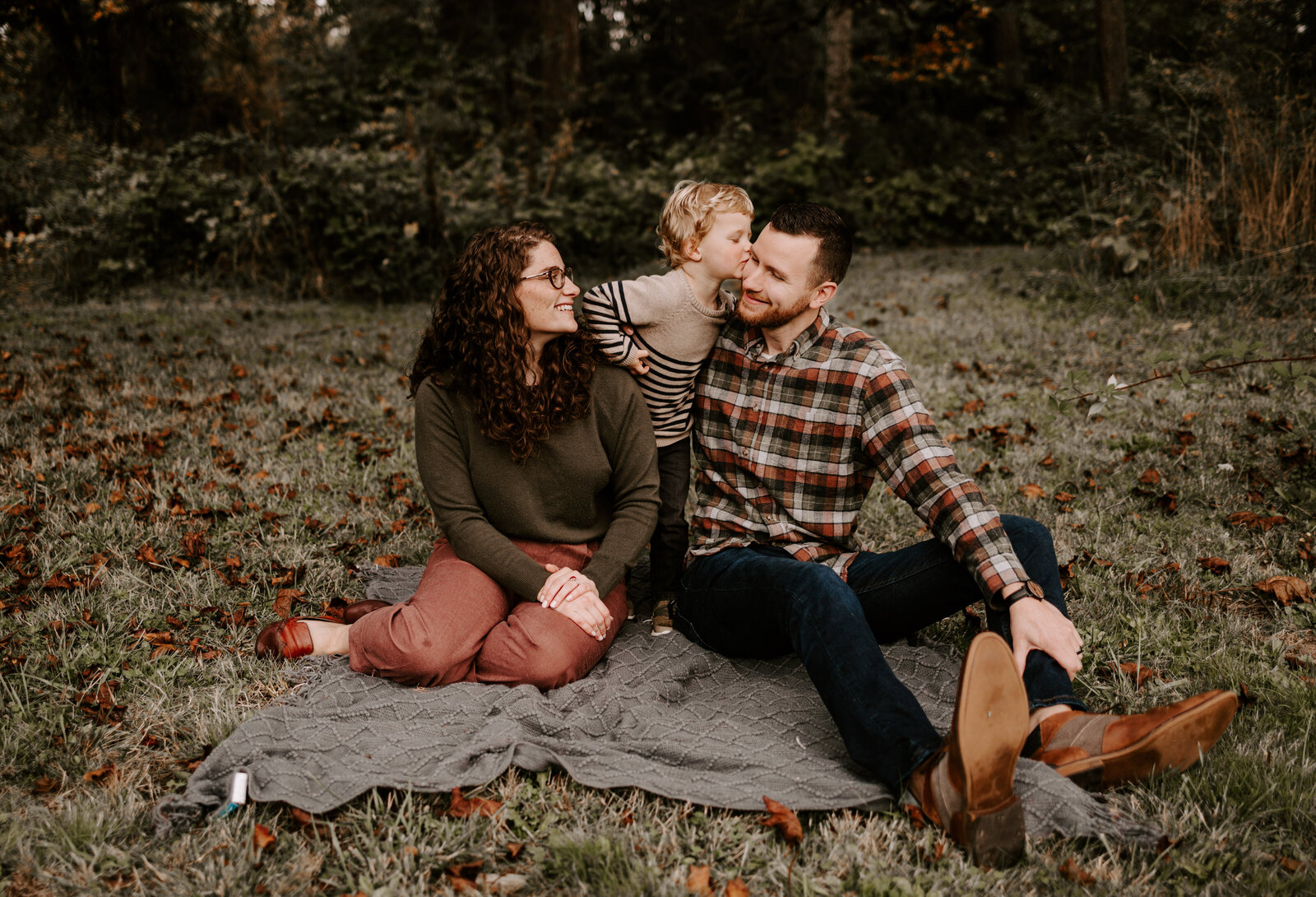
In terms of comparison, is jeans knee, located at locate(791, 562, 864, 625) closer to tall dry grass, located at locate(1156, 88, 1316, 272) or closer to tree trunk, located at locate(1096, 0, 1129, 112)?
tall dry grass, located at locate(1156, 88, 1316, 272)

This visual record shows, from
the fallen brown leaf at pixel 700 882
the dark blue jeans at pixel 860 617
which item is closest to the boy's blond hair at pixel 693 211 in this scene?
the dark blue jeans at pixel 860 617

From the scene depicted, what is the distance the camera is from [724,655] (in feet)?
8.94

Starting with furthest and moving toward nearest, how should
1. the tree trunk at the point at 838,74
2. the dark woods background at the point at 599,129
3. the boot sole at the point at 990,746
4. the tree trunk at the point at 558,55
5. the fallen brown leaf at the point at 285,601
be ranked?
1. the tree trunk at the point at 838,74
2. the tree trunk at the point at 558,55
3. the dark woods background at the point at 599,129
4. the fallen brown leaf at the point at 285,601
5. the boot sole at the point at 990,746

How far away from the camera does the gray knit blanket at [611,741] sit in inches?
76.1

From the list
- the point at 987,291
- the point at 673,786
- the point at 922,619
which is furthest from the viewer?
the point at 987,291

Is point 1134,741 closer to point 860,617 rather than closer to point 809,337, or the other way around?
point 860,617

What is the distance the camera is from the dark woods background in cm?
720

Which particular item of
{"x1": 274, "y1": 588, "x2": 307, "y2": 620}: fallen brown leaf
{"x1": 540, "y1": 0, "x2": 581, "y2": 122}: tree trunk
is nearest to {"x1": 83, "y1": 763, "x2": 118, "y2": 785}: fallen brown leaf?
{"x1": 274, "y1": 588, "x2": 307, "y2": 620}: fallen brown leaf

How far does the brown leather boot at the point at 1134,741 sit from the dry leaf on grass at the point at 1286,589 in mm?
1200

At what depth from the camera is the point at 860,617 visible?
6.85 feet

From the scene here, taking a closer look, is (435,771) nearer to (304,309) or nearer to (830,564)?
(830,564)

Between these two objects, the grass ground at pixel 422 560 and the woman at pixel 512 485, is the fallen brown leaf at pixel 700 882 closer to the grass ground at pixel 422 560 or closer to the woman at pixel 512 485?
the grass ground at pixel 422 560

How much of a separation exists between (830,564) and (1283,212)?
6.00 m

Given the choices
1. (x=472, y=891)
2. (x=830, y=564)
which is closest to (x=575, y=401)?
(x=830, y=564)
